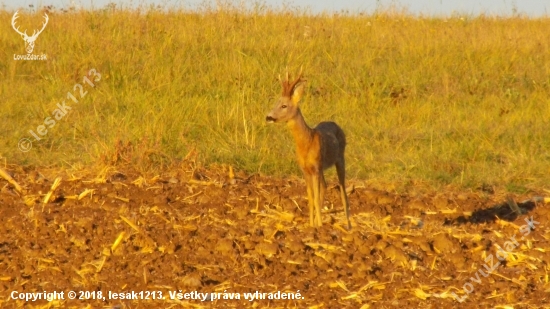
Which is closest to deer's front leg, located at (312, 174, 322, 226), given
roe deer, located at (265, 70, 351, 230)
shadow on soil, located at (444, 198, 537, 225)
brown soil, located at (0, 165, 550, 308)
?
roe deer, located at (265, 70, 351, 230)

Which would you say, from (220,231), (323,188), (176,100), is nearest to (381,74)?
(176,100)

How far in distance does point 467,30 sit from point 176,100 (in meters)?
5.93

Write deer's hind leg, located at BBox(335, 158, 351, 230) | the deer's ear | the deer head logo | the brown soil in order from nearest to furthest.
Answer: the brown soil < the deer's ear < deer's hind leg, located at BBox(335, 158, 351, 230) < the deer head logo

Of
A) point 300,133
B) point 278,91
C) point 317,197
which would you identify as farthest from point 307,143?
point 278,91

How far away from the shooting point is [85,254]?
630cm

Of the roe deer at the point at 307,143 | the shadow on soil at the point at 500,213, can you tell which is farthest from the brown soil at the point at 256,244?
the roe deer at the point at 307,143

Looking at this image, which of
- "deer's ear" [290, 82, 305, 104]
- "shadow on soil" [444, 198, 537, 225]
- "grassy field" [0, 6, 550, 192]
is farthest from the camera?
"grassy field" [0, 6, 550, 192]

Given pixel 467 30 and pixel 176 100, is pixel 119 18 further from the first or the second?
pixel 467 30

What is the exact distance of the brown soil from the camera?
571 centimetres

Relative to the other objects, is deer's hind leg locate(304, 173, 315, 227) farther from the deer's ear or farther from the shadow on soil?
the shadow on soil

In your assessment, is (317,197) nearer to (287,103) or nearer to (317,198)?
(317,198)

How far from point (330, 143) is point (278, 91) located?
171 inches

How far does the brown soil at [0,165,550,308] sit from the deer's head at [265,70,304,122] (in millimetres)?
793

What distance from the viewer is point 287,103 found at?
7.05 metres
